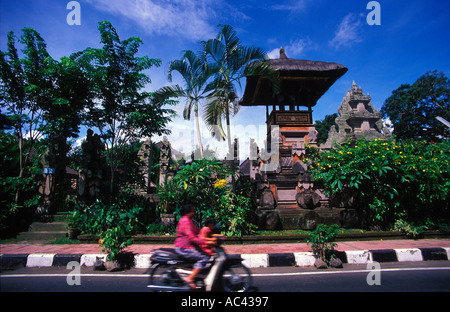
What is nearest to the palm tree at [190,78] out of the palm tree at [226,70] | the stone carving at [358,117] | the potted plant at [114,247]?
the palm tree at [226,70]

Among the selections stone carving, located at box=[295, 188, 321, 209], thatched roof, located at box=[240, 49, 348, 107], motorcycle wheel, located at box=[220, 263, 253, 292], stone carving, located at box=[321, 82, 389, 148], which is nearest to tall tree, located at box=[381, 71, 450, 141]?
stone carving, located at box=[321, 82, 389, 148]

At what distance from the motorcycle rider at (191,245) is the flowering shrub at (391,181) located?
5.06 meters

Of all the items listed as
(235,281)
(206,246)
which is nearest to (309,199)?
(235,281)

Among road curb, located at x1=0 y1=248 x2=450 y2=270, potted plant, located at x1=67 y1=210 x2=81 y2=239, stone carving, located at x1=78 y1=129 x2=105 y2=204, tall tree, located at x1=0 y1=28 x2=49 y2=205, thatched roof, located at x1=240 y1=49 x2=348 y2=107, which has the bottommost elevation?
road curb, located at x1=0 y1=248 x2=450 y2=270

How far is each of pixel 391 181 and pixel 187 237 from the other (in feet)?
22.1

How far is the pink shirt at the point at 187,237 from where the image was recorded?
3244 mm

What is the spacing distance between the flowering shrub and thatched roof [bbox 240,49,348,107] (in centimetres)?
550

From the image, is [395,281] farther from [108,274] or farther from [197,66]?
[197,66]

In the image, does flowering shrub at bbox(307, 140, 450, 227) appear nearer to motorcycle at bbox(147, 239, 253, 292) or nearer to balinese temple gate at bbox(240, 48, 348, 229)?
balinese temple gate at bbox(240, 48, 348, 229)

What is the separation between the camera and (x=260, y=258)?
4574 mm

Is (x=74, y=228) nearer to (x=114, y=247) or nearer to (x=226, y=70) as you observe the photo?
(x=114, y=247)

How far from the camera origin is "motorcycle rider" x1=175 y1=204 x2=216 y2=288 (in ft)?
10.2
